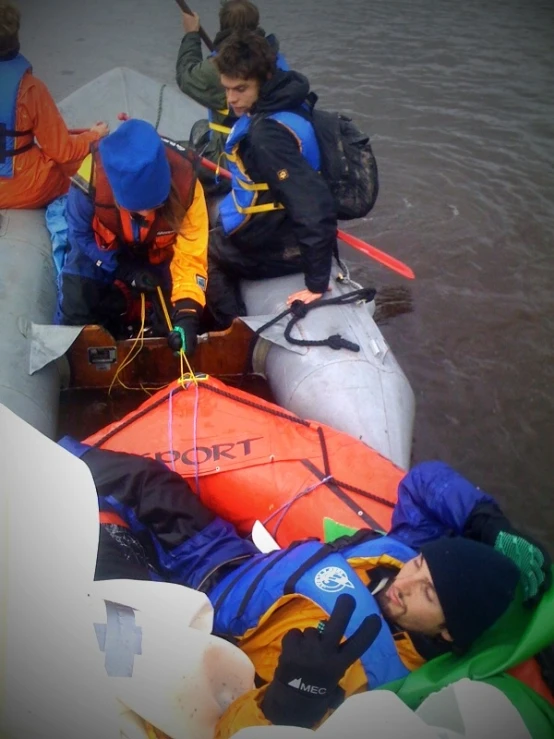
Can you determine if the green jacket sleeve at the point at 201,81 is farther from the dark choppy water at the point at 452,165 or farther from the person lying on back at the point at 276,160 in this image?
the dark choppy water at the point at 452,165

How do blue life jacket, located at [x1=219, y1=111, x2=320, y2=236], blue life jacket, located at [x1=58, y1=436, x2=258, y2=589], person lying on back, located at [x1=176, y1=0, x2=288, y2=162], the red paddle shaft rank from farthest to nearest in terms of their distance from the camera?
the red paddle shaft < person lying on back, located at [x1=176, y1=0, x2=288, y2=162] < blue life jacket, located at [x1=219, y1=111, x2=320, y2=236] < blue life jacket, located at [x1=58, y1=436, x2=258, y2=589]

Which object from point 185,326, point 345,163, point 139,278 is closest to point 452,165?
point 345,163

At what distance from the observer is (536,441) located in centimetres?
342

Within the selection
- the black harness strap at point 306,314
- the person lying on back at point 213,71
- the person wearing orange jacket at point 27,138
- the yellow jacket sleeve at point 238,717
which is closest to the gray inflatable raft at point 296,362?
the black harness strap at point 306,314

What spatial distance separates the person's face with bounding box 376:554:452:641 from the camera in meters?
1.62

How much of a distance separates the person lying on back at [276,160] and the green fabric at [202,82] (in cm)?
91

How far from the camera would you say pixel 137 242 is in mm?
2986

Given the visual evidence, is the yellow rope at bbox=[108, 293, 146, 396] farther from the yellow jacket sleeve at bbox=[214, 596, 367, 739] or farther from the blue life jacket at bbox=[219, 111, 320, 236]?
the yellow jacket sleeve at bbox=[214, 596, 367, 739]

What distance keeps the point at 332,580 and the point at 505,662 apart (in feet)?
1.46

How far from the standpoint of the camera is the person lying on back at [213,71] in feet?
11.6

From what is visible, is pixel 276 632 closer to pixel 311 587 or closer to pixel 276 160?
pixel 311 587

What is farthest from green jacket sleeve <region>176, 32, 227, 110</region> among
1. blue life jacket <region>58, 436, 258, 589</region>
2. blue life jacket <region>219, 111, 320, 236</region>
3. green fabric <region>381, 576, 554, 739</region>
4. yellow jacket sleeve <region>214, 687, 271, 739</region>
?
yellow jacket sleeve <region>214, 687, 271, 739</region>

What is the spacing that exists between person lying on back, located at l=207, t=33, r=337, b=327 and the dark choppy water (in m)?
1.21

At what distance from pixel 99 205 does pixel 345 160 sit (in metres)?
1.16
